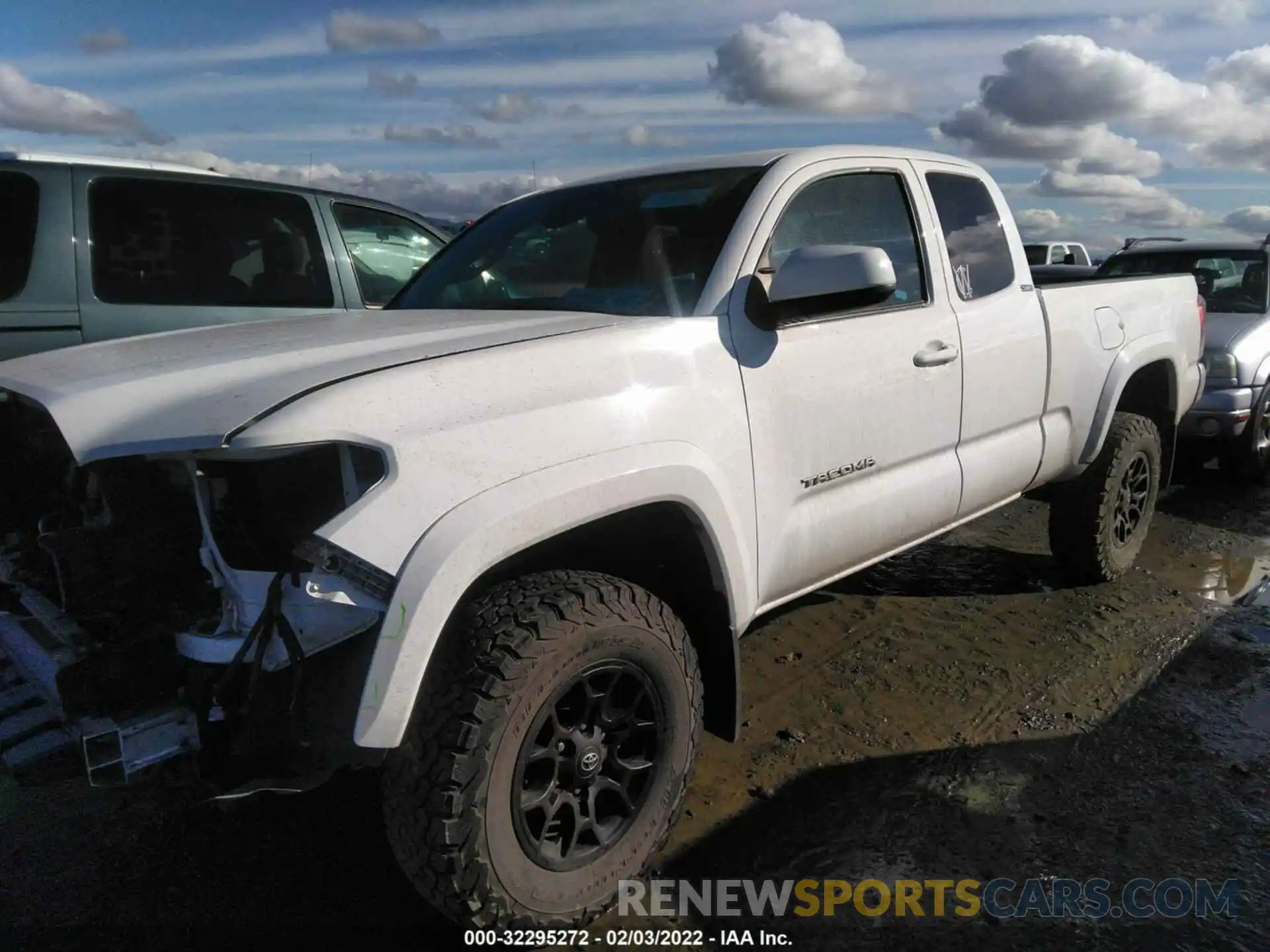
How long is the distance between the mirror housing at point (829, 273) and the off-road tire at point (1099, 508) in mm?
2334

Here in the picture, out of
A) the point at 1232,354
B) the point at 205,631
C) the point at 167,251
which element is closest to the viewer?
the point at 205,631

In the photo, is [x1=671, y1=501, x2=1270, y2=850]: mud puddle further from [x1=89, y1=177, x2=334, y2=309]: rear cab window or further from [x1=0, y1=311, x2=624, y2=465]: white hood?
[x1=89, y1=177, x2=334, y2=309]: rear cab window

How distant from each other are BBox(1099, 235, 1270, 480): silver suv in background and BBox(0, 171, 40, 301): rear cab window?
6622 mm

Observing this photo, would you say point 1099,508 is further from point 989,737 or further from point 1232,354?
point 1232,354

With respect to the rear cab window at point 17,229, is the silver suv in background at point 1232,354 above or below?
below

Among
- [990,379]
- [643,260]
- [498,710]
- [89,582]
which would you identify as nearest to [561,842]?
[498,710]

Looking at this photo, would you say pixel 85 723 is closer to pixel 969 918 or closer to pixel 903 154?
pixel 969 918

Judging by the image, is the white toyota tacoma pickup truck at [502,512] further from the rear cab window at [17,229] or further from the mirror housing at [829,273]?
the rear cab window at [17,229]

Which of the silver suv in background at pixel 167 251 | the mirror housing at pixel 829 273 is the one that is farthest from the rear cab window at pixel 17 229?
the mirror housing at pixel 829 273

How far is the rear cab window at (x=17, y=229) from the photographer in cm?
405

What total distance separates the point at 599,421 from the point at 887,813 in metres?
1.50

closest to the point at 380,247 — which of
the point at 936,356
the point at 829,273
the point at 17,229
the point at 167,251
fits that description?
the point at 167,251

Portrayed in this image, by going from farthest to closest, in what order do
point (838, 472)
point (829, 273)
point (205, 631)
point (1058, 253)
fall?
point (1058, 253)
point (838, 472)
point (829, 273)
point (205, 631)

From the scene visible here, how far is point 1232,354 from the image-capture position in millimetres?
6492
